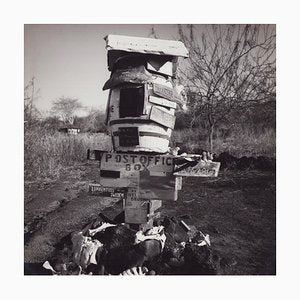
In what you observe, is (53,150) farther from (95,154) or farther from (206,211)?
Answer: (206,211)

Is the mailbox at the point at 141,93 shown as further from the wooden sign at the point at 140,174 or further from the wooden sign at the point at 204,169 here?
the wooden sign at the point at 204,169

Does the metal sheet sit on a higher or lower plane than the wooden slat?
lower

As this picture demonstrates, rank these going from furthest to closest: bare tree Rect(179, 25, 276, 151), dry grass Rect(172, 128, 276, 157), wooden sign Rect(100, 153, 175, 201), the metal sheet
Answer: dry grass Rect(172, 128, 276, 157) → bare tree Rect(179, 25, 276, 151) → wooden sign Rect(100, 153, 175, 201) → the metal sheet

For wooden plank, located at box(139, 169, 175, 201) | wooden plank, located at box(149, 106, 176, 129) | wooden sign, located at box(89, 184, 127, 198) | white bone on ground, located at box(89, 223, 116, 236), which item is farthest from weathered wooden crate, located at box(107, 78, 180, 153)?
white bone on ground, located at box(89, 223, 116, 236)

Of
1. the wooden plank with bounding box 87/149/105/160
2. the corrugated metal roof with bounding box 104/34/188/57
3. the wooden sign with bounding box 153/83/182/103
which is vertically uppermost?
the corrugated metal roof with bounding box 104/34/188/57

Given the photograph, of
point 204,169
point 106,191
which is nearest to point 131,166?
point 106,191

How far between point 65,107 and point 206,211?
1545 mm

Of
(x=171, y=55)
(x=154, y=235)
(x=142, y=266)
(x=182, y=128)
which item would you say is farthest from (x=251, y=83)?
(x=142, y=266)

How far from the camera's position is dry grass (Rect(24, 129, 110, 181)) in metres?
2.94

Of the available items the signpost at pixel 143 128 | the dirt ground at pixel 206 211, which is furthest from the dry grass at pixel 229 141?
the signpost at pixel 143 128

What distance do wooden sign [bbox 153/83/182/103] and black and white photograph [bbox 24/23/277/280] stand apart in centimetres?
1

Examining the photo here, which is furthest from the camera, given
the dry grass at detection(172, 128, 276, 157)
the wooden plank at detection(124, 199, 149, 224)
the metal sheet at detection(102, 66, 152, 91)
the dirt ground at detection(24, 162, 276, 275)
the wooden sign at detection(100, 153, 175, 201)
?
the dry grass at detection(172, 128, 276, 157)

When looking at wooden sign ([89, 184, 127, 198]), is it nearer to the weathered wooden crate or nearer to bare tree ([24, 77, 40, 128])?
the weathered wooden crate

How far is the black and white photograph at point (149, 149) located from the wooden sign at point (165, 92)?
0.01 m
